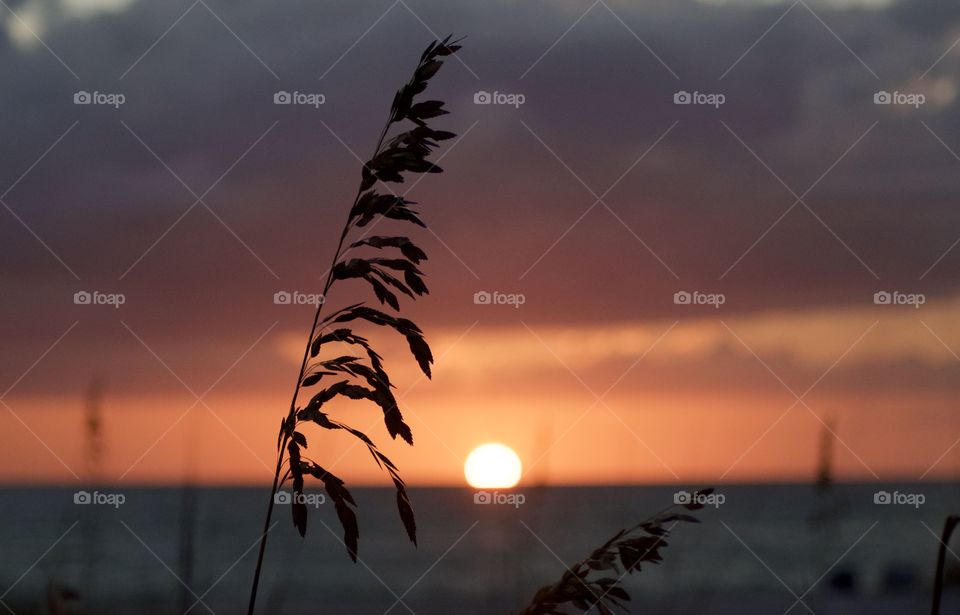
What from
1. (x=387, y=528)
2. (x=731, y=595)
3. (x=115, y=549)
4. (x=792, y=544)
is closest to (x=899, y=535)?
(x=792, y=544)

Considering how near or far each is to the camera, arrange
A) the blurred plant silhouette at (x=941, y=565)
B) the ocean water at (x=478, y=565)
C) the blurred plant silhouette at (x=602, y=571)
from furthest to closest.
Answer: the ocean water at (x=478, y=565), the blurred plant silhouette at (x=602, y=571), the blurred plant silhouette at (x=941, y=565)

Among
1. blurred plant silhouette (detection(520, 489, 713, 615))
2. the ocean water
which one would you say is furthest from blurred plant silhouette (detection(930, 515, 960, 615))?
the ocean water

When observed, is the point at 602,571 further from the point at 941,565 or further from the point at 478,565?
the point at 478,565

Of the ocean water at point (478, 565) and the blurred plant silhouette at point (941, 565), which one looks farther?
the ocean water at point (478, 565)

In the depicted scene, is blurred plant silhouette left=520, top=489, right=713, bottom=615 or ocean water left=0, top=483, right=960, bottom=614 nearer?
blurred plant silhouette left=520, top=489, right=713, bottom=615

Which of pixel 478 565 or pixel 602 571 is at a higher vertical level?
pixel 478 565

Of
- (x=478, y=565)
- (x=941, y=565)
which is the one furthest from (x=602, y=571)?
(x=478, y=565)

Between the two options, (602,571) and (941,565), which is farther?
(602,571)

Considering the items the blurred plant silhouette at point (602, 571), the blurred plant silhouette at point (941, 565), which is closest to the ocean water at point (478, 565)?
the blurred plant silhouette at point (602, 571)

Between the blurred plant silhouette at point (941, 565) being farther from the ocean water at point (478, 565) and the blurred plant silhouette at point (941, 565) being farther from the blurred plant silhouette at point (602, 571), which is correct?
the ocean water at point (478, 565)

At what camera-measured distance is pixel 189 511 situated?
321 centimetres

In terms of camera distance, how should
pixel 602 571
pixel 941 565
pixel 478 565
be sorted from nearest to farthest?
pixel 941 565
pixel 602 571
pixel 478 565

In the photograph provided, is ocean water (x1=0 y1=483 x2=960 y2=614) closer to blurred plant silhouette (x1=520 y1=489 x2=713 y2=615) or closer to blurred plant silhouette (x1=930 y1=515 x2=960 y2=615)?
blurred plant silhouette (x1=520 y1=489 x2=713 y2=615)

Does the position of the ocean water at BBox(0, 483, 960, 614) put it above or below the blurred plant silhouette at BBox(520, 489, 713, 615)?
above
